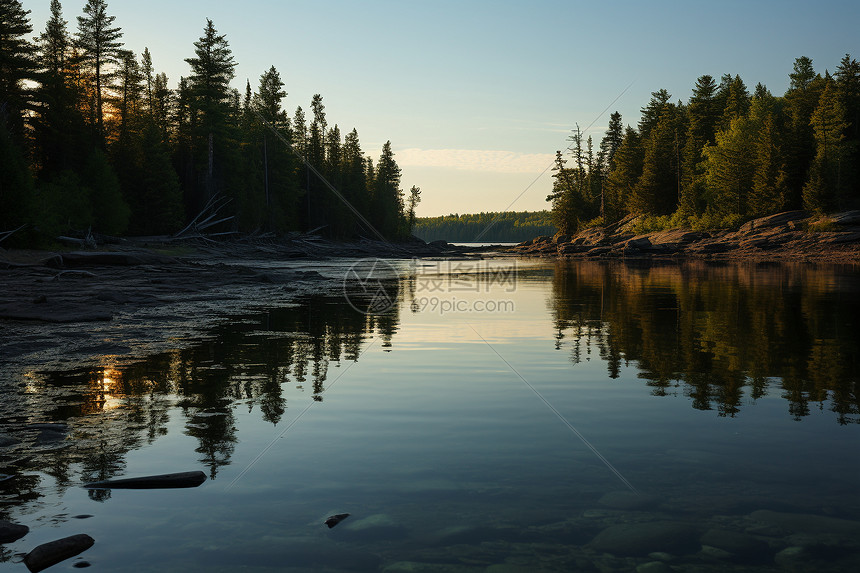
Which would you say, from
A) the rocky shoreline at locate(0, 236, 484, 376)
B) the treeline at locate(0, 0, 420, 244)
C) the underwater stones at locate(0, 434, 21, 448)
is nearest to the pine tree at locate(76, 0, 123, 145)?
the treeline at locate(0, 0, 420, 244)

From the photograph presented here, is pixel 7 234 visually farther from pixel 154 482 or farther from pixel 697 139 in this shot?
pixel 697 139

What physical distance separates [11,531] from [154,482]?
1155mm

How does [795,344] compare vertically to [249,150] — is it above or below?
below

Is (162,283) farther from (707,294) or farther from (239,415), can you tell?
(707,294)

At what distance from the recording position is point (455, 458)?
6164mm

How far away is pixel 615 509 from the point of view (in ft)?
16.1

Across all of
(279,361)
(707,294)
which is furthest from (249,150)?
(279,361)

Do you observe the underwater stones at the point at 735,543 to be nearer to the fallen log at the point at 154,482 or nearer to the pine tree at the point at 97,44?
the fallen log at the point at 154,482

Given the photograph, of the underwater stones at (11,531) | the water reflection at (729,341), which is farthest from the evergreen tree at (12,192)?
the underwater stones at (11,531)

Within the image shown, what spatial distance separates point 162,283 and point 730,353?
21612mm

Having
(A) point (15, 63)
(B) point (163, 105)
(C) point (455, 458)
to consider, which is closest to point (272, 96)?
(B) point (163, 105)

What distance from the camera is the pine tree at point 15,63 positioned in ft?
158

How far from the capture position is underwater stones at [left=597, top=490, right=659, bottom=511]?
195 inches

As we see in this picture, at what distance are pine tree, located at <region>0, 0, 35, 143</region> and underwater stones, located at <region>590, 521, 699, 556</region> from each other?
178 feet
